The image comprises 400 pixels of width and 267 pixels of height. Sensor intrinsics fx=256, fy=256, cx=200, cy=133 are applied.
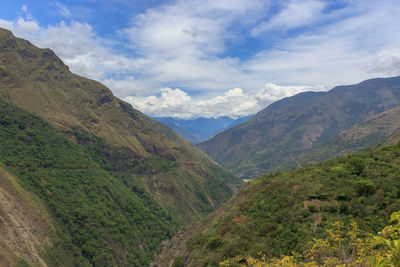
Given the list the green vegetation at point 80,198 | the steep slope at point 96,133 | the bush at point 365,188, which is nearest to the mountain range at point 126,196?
the bush at point 365,188

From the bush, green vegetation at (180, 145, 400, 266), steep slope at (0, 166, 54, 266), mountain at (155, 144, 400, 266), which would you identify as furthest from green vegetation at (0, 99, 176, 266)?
the bush

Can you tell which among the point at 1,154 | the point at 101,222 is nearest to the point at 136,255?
the point at 101,222

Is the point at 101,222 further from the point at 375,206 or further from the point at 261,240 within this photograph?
the point at 375,206

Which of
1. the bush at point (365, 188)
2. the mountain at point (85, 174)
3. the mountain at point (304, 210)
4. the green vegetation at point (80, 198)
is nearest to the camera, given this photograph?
the mountain at point (304, 210)

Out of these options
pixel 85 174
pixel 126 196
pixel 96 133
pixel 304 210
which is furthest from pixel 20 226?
pixel 96 133

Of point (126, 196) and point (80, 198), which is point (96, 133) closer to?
point (126, 196)

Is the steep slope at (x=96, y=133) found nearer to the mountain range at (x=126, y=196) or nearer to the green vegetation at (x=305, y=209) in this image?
the mountain range at (x=126, y=196)

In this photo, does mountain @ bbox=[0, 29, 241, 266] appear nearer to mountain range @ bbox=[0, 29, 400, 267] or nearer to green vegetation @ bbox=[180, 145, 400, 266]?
mountain range @ bbox=[0, 29, 400, 267]
